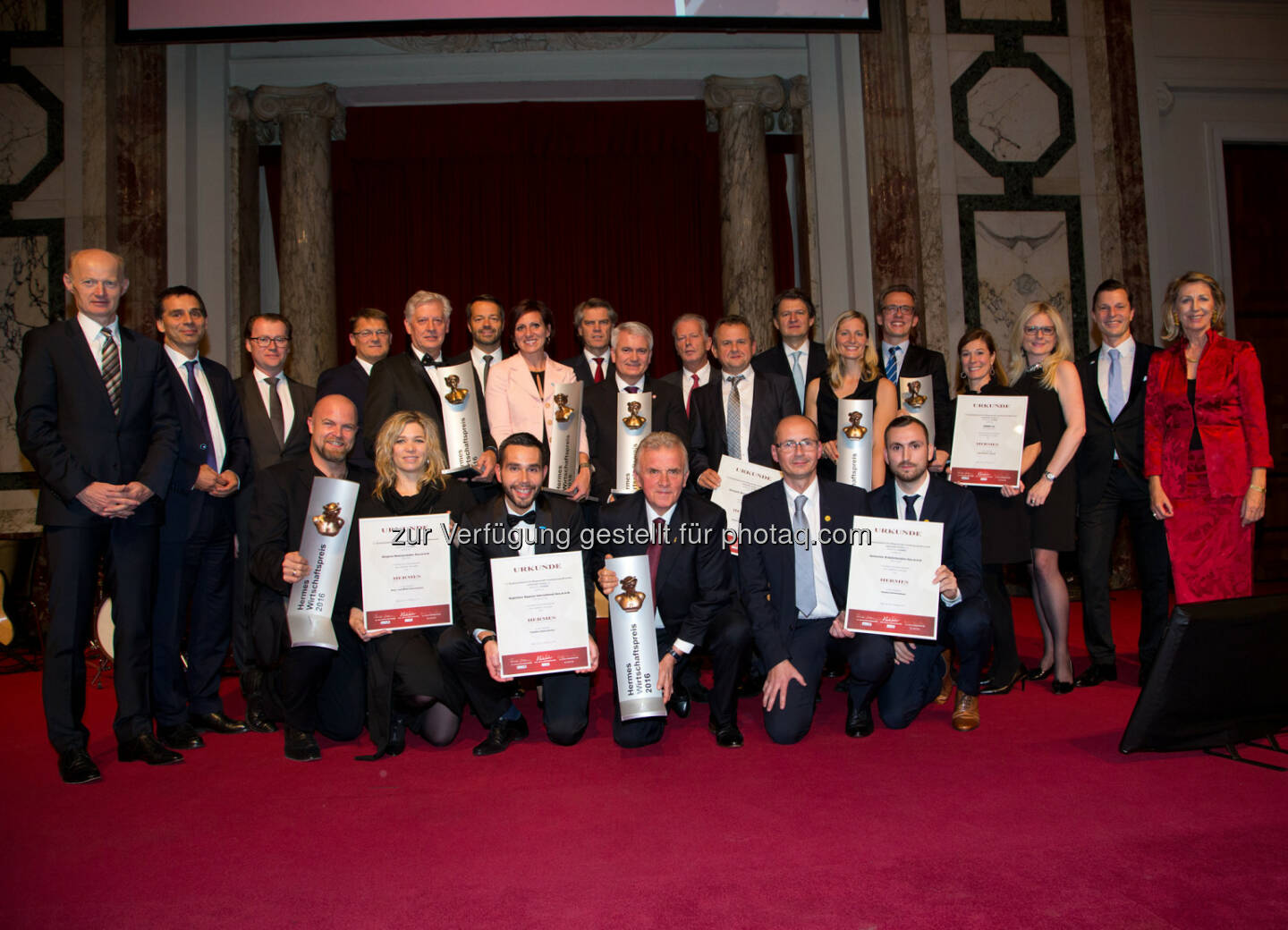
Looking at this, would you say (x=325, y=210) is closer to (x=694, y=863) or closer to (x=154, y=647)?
(x=154, y=647)

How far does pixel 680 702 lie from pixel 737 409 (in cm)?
150

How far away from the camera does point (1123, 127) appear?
25.5 ft

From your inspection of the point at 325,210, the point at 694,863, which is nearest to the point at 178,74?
the point at 325,210

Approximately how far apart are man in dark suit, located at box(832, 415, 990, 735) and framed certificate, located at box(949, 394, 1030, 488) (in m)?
0.56

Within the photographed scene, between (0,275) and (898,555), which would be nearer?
(898,555)

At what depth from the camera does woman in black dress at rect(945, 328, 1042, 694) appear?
4086mm

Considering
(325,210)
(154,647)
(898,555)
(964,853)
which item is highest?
(325,210)

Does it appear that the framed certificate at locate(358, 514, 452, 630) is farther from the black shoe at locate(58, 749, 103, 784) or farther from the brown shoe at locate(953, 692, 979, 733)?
the brown shoe at locate(953, 692, 979, 733)

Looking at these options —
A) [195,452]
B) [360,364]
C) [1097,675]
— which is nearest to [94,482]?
[195,452]

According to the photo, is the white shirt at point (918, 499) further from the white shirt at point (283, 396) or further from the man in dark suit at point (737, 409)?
the white shirt at point (283, 396)

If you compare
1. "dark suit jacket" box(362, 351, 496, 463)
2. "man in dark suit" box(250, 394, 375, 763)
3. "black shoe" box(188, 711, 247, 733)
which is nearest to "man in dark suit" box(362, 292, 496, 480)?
"dark suit jacket" box(362, 351, 496, 463)

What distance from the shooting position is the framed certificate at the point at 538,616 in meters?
3.30

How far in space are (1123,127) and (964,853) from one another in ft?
Answer: 24.8

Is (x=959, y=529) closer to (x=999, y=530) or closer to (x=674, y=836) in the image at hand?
(x=999, y=530)
